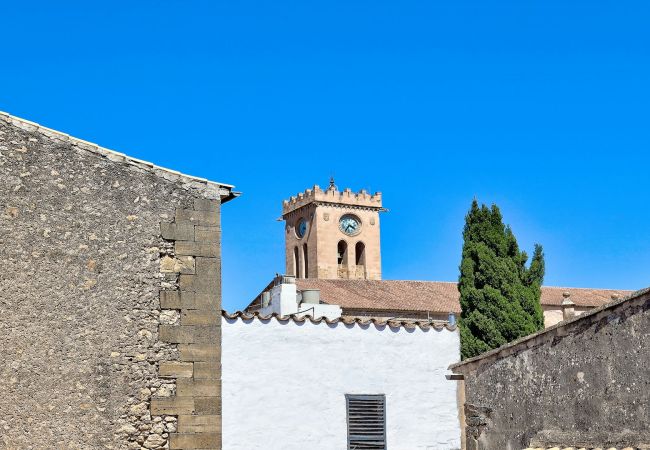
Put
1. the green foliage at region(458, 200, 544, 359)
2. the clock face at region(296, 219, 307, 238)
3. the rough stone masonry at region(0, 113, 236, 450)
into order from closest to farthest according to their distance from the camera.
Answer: the rough stone masonry at region(0, 113, 236, 450) < the green foliage at region(458, 200, 544, 359) < the clock face at region(296, 219, 307, 238)

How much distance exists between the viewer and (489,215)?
38.8 metres

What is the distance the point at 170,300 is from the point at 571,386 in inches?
193

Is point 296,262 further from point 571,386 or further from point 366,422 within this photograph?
point 571,386

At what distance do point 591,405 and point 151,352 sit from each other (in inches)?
205

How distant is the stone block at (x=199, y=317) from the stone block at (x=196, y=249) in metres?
0.71

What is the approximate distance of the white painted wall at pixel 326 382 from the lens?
14.0m

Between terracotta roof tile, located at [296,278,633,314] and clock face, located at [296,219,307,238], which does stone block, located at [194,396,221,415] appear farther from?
clock face, located at [296,219,307,238]

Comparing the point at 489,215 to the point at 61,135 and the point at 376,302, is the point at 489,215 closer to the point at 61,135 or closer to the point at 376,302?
the point at 376,302

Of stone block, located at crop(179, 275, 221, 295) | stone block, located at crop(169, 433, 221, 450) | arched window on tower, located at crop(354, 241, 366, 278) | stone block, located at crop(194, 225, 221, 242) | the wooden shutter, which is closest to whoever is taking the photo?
stone block, located at crop(169, 433, 221, 450)

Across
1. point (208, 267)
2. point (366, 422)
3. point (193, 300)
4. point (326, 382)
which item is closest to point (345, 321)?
point (326, 382)

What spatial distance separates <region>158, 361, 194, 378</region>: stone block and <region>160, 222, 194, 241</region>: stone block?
1.55 meters

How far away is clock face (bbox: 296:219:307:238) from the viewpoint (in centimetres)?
8112

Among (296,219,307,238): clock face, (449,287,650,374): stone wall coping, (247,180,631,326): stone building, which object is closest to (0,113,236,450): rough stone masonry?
(449,287,650,374): stone wall coping

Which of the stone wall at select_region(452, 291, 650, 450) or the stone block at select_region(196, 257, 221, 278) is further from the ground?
the stone block at select_region(196, 257, 221, 278)
